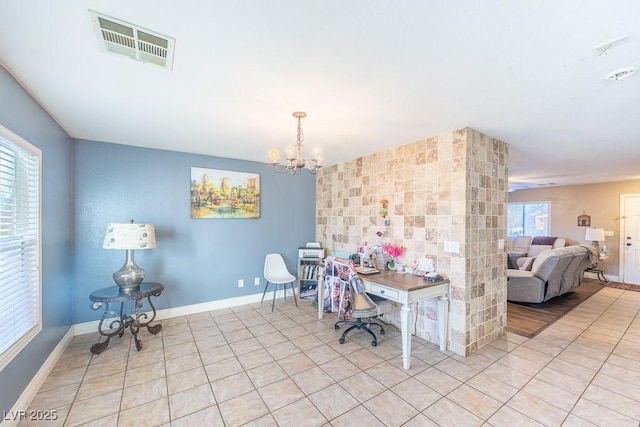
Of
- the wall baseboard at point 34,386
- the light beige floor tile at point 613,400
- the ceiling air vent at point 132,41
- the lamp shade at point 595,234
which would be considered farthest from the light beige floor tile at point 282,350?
the lamp shade at point 595,234

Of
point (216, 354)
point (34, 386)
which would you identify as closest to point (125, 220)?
point (34, 386)

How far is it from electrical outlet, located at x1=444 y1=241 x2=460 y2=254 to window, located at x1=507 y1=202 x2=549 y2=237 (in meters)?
6.32

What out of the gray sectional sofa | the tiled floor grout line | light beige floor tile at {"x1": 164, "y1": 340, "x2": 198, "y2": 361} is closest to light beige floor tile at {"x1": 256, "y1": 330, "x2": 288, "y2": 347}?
the tiled floor grout line

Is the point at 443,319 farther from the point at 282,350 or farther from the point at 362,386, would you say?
the point at 282,350

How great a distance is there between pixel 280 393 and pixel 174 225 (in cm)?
278

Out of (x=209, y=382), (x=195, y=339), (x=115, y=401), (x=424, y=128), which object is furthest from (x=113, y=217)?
(x=424, y=128)

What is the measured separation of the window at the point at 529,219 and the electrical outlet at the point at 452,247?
20.7ft

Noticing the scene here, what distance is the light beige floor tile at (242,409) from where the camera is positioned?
190 cm

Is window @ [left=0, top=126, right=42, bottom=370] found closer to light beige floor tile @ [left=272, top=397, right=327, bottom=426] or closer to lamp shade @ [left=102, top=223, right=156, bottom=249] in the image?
lamp shade @ [left=102, top=223, right=156, bottom=249]

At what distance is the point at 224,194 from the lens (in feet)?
13.9

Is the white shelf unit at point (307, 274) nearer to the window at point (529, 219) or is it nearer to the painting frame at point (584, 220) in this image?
the window at point (529, 219)

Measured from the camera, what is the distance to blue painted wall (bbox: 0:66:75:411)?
6.00 ft

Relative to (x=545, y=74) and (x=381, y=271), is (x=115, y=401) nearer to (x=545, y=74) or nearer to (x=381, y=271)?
(x=381, y=271)

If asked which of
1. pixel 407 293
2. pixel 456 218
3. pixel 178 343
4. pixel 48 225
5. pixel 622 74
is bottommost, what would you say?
pixel 178 343
